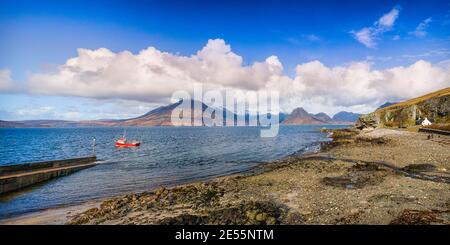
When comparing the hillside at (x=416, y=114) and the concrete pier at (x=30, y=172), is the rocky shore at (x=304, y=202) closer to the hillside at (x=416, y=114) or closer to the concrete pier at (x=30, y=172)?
the concrete pier at (x=30, y=172)

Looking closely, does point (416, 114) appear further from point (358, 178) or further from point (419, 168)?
point (358, 178)

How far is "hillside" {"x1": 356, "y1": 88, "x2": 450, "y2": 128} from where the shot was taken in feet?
308

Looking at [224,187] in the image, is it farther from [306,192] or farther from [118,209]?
[118,209]

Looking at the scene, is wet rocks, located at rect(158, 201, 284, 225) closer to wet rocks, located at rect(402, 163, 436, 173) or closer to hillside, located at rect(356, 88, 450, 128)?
wet rocks, located at rect(402, 163, 436, 173)

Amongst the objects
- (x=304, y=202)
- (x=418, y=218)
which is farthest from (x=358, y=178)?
(x=418, y=218)

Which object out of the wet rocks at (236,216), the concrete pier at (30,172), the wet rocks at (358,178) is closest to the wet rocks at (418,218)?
the wet rocks at (236,216)

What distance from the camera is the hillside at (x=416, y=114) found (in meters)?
93.8

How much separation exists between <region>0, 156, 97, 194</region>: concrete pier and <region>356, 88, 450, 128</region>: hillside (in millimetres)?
109833

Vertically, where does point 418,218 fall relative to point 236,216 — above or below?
above

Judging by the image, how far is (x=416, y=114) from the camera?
111375 millimetres

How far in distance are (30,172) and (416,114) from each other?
131m

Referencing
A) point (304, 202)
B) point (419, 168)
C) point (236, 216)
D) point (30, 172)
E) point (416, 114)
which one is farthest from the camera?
point (416, 114)
